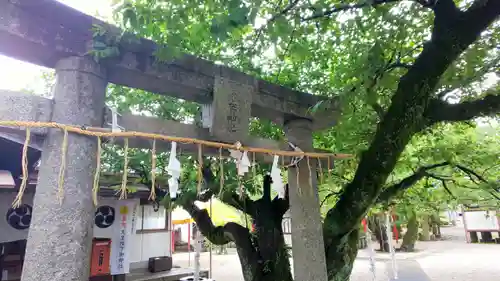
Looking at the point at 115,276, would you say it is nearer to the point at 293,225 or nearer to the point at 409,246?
the point at 293,225

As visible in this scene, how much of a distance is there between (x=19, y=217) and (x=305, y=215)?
779cm

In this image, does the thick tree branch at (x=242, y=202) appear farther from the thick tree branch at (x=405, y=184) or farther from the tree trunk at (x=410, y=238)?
the tree trunk at (x=410, y=238)

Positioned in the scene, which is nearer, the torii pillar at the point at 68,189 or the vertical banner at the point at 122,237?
the torii pillar at the point at 68,189

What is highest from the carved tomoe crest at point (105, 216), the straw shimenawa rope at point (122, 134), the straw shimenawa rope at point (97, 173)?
the straw shimenawa rope at point (122, 134)

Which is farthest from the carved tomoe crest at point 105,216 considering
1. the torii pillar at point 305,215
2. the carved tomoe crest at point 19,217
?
the torii pillar at point 305,215

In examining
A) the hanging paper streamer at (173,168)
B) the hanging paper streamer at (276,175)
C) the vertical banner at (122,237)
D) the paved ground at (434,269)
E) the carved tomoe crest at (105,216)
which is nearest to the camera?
the hanging paper streamer at (173,168)

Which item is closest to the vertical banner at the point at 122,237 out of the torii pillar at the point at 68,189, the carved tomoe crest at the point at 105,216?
the carved tomoe crest at the point at 105,216

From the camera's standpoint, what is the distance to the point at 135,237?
12180 millimetres

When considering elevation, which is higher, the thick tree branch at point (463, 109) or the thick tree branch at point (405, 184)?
the thick tree branch at point (463, 109)

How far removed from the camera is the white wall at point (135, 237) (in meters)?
7.75

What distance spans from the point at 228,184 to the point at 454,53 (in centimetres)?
372

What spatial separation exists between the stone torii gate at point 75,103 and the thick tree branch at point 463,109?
2.65 meters

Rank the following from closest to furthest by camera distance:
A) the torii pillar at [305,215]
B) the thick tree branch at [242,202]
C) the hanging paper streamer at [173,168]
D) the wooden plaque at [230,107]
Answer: the hanging paper streamer at [173,168] < the wooden plaque at [230,107] < the torii pillar at [305,215] < the thick tree branch at [242,202]

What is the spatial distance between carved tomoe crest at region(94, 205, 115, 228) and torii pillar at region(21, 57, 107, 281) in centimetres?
800
